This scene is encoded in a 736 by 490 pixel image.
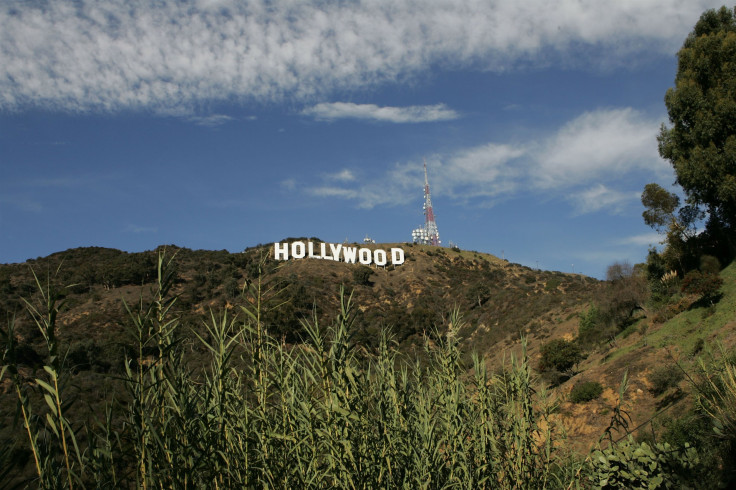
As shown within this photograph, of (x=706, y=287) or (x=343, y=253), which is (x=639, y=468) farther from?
(x=343, y=253)

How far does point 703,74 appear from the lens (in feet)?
83.1

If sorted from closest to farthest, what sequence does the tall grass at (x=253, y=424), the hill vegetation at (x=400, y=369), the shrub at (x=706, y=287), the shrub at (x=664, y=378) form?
the tall grass at (x=253, y=424), the hill vegetation at (x=400, y=369), the shrub at (x=664, y=378), the shrub at (x=706, y=287)

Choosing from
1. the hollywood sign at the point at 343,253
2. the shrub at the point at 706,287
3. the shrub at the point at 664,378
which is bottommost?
the shrub at the point at 664,378

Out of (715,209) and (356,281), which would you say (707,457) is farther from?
(356,281)

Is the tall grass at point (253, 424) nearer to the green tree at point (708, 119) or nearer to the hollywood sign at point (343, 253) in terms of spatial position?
the green tree at point (708, 119)

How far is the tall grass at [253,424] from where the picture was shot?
2.37 metres

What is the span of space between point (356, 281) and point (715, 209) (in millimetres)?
37227

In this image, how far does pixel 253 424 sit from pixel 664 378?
18189 millimetres

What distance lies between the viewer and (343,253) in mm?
66500

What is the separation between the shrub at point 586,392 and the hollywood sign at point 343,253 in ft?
151

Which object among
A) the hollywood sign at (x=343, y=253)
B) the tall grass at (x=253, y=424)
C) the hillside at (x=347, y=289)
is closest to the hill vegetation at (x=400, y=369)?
the tall grass at (x=253, y=424)

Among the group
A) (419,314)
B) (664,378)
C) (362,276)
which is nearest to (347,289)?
(362,276)

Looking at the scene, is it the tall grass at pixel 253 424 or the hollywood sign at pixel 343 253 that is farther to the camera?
the hollywood sign at pixel 343 253

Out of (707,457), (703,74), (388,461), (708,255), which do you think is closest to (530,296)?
(708,255)
